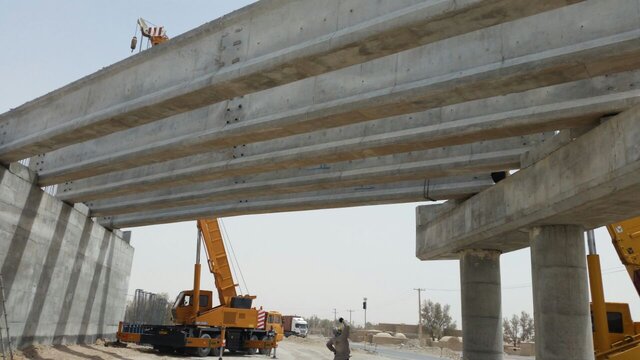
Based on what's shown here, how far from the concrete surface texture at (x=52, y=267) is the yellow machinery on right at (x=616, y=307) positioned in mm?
14502

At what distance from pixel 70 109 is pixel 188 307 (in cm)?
1341

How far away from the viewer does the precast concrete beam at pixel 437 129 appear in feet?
26.7

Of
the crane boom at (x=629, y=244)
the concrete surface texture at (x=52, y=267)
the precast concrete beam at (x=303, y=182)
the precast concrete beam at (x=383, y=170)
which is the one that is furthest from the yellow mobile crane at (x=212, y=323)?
the crane boom at (x=629, y=244)

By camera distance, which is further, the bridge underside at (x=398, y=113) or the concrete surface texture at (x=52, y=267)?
the concrete surface texture at (x=52, y=267)

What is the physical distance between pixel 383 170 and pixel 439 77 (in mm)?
4503

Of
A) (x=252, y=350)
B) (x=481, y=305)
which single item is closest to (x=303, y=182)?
(x=481, y=305)

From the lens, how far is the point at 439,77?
7.58 meters

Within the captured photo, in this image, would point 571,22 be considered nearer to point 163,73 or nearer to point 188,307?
point 163,73

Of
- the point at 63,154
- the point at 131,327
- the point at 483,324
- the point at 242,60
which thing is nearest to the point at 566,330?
the point at 483,324

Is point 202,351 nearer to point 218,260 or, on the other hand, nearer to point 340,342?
point 218,260

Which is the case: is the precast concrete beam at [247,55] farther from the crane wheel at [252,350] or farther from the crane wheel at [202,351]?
the crane wheel at [252,350]

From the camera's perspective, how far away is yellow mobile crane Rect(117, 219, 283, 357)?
20.6 metres

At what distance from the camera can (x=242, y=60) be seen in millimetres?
8086

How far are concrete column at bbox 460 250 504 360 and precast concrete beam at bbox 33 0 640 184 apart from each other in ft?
23.1
